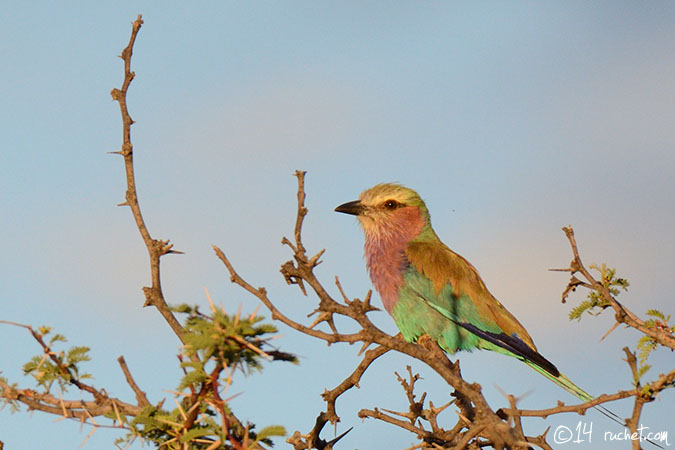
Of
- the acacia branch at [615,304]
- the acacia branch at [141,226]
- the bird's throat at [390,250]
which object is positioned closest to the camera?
the acacia branch at [141,226]

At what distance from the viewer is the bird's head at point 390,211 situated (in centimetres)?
797

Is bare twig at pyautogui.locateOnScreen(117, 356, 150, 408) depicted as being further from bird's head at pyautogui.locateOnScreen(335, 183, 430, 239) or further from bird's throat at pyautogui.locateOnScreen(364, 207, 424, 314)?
bird's head at pyautogui.locateOnScreen(335, 183, 430, 239)

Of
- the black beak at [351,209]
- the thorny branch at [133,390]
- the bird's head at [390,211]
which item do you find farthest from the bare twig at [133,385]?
the black beak at [351,209]

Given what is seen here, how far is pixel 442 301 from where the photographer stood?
23.1 ft

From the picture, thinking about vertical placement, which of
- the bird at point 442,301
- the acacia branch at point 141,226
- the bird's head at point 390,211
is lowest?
the acacia branch at point 141,226

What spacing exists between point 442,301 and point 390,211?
1.42m

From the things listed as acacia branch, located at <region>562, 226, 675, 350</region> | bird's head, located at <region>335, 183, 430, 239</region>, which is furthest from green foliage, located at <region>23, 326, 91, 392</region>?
bird's head, located at <region>335, 183, 430, 239</region>

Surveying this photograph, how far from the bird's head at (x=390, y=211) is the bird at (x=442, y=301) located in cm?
3

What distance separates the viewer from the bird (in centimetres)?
696

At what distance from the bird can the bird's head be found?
0.03 m

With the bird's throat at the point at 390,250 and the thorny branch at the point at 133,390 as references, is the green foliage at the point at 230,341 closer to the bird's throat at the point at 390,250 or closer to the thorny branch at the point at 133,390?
the thorny branch at the point at 133,390

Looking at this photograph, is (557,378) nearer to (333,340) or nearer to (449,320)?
(449,320)

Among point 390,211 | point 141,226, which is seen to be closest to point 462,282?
point 390,211

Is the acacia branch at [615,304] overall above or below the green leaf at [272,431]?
above
